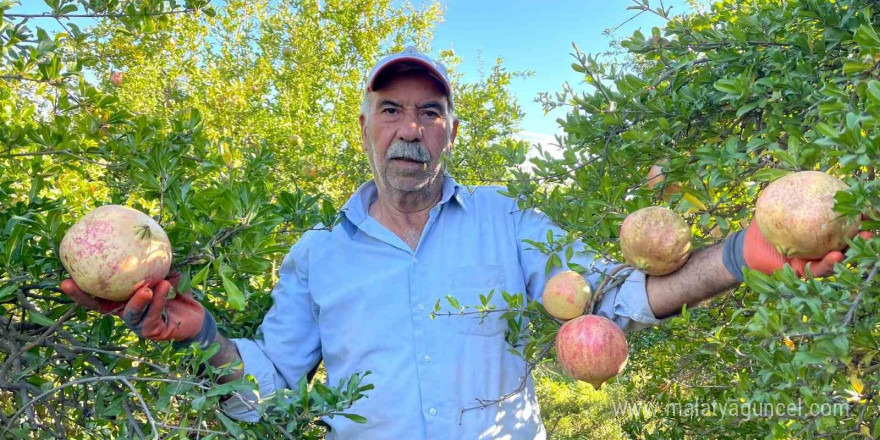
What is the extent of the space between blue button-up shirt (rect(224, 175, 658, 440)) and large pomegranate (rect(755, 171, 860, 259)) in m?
0.84

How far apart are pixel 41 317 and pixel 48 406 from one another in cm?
37

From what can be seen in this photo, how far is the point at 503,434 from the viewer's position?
2.22 meters

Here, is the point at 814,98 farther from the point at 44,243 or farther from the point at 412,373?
the point at 44,243

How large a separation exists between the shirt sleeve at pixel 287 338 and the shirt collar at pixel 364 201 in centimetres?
23

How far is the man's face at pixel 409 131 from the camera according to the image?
250 centimetres

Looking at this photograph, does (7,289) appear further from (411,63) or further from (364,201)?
(411,63)

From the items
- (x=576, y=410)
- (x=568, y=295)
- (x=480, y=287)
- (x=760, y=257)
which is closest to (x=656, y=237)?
(x=760, y=257)

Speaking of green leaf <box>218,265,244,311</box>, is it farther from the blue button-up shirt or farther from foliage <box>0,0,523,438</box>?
the blue button-up shirt

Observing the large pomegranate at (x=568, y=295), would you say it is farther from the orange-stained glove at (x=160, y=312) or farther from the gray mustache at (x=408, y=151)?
the orange-stained glove at (x=160, y=312)

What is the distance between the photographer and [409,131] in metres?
2.52

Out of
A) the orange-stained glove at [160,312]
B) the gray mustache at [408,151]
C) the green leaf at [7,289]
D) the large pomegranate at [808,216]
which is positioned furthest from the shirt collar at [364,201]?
the large pomegranate at [808,216]

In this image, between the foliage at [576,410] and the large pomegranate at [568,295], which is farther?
the foliage at [576,410]

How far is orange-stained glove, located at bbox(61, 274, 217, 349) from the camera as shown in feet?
5.51

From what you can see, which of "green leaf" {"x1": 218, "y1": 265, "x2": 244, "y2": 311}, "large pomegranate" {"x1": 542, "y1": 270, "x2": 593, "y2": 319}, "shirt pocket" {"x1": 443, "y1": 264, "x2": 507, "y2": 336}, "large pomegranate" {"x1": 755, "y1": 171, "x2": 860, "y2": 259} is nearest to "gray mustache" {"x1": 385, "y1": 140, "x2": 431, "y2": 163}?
"shirt pocket" {"x1": 443, "y1": 264, "x2": 507, "y2": 336}
